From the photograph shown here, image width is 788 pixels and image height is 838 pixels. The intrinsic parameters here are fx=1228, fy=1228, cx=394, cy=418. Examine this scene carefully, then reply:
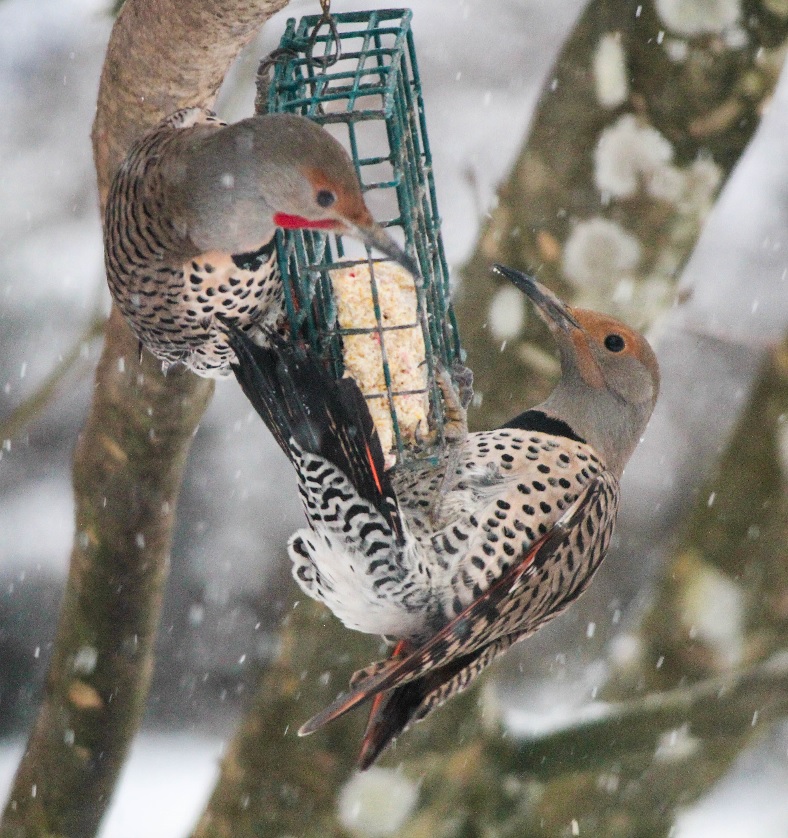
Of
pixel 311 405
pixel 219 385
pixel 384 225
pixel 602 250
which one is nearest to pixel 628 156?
pixel 602 250

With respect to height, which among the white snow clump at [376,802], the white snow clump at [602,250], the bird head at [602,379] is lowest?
the white snow clump at [376,802]

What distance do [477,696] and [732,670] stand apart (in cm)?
80

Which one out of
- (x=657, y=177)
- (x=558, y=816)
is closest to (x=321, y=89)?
(x=657, y=177)

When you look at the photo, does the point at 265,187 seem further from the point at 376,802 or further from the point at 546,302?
the point at 376,802

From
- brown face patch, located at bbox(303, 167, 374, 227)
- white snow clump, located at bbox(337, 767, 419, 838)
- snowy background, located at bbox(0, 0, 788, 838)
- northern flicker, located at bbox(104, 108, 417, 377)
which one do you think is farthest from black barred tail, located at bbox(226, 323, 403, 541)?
snowy background, located at bbox(0, 0, 788, 838)

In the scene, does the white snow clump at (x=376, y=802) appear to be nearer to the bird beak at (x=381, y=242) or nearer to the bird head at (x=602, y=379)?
the bird head at (x=602, y=379)

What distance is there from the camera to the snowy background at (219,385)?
17.8 feet

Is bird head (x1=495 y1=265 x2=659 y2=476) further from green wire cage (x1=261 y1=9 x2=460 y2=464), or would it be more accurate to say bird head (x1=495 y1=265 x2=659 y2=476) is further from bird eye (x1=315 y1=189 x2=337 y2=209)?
bird eye (x1=315 y1=189 x2=337 y2=209)

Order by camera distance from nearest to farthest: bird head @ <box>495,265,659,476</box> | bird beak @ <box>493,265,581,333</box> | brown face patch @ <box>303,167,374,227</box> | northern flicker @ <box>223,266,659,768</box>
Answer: brown face patch @ <box>303,167,374,227</box> → northern flicker @ <box>223,266,659,768</box> → bird beak @ <box>493,265,581,333</box> → bird head @ <box>495,265,659,476</box>

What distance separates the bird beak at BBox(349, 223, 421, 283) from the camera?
237 cm

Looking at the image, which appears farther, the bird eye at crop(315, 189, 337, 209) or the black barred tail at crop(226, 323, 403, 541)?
the black barred tail at crop(226, 323, 403, 541)

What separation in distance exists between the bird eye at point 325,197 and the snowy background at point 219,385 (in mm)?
2983

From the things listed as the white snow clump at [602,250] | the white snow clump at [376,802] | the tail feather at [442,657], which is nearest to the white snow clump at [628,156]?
the white snow clump at [602,250]

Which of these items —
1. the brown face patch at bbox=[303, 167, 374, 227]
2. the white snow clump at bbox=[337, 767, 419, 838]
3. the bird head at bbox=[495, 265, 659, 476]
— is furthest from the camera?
the white snow clump at bbox=[337, 767, 419, 838]
